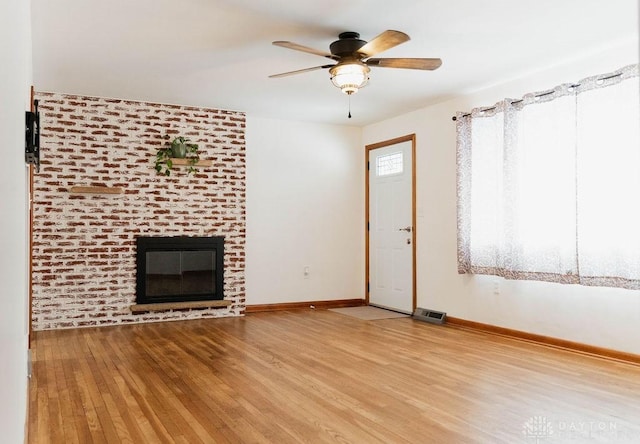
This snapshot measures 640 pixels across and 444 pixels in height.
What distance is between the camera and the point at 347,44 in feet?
13.0

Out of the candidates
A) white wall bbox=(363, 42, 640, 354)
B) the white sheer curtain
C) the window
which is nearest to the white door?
the window

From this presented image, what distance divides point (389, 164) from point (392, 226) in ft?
2.82

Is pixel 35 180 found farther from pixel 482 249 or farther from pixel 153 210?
pixel 482 249

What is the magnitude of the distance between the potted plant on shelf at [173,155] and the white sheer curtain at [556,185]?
125 inches

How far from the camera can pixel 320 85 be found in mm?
5453

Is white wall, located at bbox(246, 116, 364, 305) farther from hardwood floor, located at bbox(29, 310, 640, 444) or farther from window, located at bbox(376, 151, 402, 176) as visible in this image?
hardwood floor, located at bbox(29, 310, 640, 444)

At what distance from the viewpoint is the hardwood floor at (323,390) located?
2.69 meters

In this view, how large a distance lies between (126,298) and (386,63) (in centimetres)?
406

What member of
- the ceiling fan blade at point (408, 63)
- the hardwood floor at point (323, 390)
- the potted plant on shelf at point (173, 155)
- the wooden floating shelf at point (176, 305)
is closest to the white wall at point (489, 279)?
the hardwood floor at point (323, 390)

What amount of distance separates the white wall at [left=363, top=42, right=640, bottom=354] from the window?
0.92 feet

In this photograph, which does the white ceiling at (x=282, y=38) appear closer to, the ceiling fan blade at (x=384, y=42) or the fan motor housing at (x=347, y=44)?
the fan motor housing at (x=347, y=44)

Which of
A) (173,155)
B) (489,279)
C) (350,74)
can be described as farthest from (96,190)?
(489,279)

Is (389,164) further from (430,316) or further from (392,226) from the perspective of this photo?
(430,316)

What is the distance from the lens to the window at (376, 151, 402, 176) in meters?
6.97
